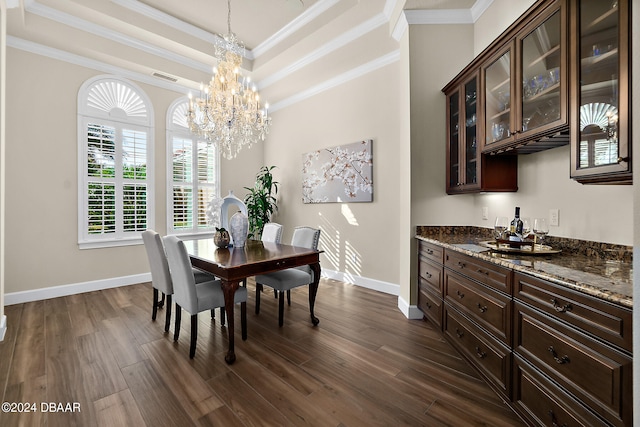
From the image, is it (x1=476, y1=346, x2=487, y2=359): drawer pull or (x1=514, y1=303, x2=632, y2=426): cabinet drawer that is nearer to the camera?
(x1=514, y1=303, x2=632, y2=426): cabinet drawer

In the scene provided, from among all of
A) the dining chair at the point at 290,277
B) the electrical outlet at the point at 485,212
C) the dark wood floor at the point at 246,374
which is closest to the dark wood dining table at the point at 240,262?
the dining chair at the point at 290,277

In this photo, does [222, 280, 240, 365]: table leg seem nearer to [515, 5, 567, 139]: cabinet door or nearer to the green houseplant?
[515, 5, 567, 139]: cabinet door

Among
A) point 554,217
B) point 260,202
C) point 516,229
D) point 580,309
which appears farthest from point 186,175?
point 580,309

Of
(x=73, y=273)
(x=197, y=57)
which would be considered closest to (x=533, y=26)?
(x=197, y=57)

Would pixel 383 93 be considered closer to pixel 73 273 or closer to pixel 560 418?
pixel 560 418

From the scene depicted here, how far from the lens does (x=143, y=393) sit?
6.35ft

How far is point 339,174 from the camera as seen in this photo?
15.3ft

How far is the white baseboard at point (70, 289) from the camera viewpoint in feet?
12.0

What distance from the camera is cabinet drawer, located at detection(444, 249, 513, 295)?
177cm

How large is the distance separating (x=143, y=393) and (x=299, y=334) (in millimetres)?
1295

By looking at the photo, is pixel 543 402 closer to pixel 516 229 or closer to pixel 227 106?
pixel 516 229

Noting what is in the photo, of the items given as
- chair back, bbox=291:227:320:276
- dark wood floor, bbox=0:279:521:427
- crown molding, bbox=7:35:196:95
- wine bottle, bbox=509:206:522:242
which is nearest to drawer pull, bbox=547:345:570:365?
dark wood floor, bbox=0:279:521:427

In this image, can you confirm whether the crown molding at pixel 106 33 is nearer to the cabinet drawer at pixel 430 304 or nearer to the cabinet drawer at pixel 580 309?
the cabinet drawer at pixel 430 304

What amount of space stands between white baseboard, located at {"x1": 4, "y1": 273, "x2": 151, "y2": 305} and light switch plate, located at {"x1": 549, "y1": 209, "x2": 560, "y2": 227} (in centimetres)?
513
